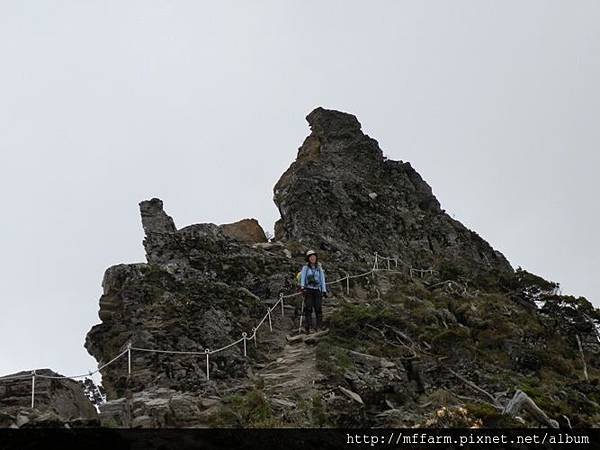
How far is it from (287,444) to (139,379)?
5.08 metres

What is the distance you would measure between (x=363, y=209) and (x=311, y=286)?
1451 centimetres

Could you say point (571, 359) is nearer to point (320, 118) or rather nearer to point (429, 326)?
point (429, 326)

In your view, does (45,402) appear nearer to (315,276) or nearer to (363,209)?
(315,276)

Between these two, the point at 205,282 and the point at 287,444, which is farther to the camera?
the point at 205,282

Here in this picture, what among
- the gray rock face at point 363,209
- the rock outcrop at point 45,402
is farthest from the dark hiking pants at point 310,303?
the gray rock face at point 363,209

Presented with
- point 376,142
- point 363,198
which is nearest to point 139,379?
point 363,198

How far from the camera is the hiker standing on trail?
1816cm

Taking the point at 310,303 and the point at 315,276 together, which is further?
the point at 310,303

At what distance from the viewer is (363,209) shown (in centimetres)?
3231

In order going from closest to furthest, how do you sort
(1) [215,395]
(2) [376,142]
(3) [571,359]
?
(1) [215,395]
(3) [571,359]
(2) [376,142]

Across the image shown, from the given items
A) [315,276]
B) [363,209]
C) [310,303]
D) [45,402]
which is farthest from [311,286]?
[363,209]

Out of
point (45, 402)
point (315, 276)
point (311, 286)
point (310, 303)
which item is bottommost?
point (45, 402)

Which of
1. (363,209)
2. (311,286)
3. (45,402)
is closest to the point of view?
(45,402)

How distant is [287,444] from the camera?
1036 cm
